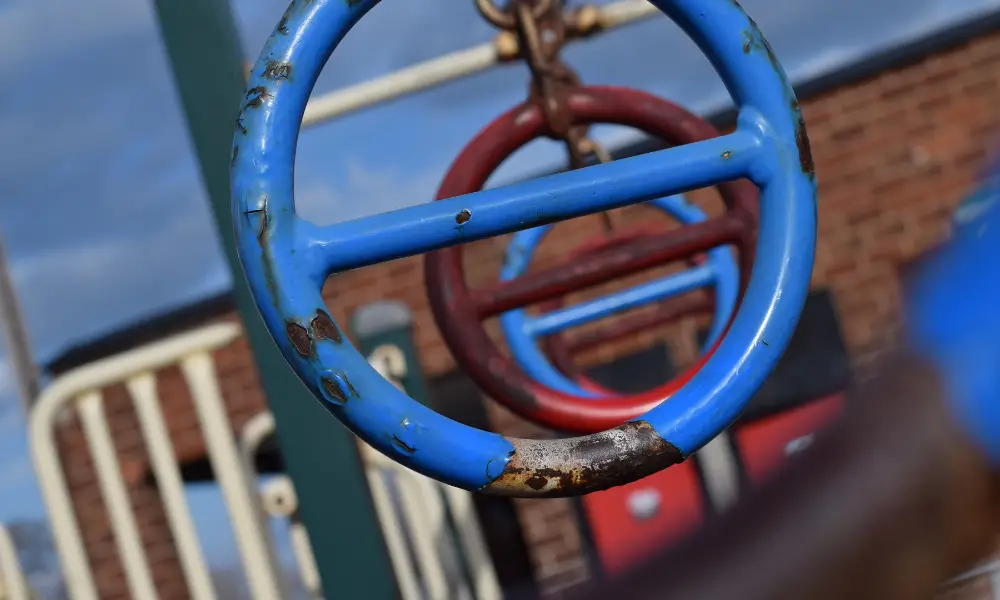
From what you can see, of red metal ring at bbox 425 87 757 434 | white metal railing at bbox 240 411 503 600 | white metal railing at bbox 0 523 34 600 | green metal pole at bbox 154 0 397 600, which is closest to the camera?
red metal ring at bbox 425 87 757 434

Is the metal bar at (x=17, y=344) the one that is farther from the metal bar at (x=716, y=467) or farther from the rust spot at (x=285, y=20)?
the rust spot at (x=285, y=20)

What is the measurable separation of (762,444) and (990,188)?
9.08ft

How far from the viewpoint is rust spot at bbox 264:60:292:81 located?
0.44m

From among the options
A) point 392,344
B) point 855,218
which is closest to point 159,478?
point 392,344

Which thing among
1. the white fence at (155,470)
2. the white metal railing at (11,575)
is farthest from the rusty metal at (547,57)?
the white metal railing at (11,575)

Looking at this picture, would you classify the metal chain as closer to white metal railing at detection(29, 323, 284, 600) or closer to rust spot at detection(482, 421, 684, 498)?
rust spot at detection(482, 421, 684, 498)

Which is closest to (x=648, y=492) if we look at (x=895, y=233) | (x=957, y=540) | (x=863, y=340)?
(x=863, y=340)

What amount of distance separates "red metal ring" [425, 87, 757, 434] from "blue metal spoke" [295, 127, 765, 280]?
0.92ft

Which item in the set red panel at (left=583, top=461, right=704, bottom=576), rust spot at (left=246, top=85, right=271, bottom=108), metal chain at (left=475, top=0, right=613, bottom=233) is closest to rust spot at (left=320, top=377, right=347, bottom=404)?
rust spot at (left=246, top=85, right=271, bottom=108)

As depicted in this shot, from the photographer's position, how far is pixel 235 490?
125 cm

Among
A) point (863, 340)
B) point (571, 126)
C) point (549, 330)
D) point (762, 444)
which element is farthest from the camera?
point (863, 340)

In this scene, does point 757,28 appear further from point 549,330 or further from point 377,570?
point 549,330

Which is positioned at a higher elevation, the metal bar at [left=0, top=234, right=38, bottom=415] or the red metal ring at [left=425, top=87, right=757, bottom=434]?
the metal bar at [left=0, top=234, right=38, bottom=415]

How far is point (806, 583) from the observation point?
0.89 ft
